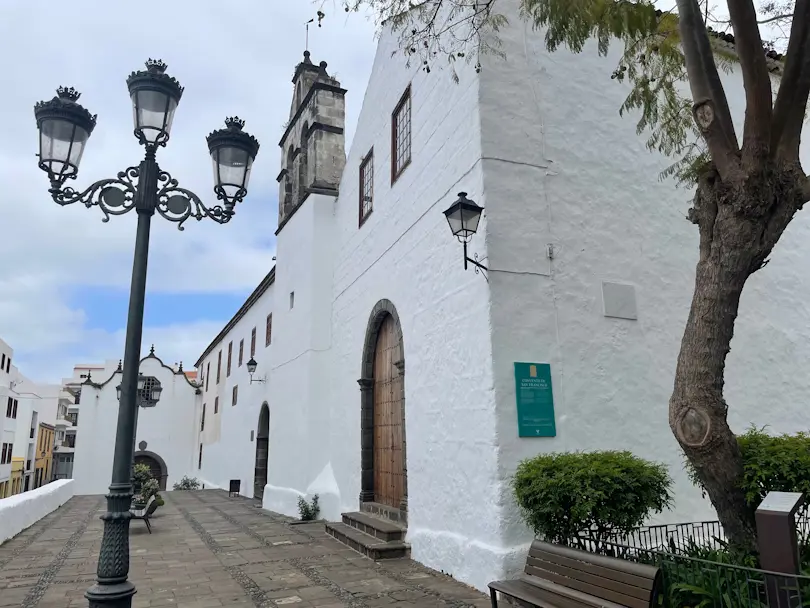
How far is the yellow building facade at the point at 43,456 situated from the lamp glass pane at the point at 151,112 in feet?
158

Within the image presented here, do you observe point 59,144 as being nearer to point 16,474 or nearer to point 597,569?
point 597,569

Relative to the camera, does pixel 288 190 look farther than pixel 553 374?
Yes

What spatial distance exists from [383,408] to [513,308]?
3.91 meters

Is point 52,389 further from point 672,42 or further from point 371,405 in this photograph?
point 672,42

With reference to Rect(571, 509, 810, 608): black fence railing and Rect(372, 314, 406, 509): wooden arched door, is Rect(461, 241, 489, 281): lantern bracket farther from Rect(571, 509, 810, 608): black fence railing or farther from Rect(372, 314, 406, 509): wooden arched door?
Rect(571, 509, 810, 608): black fence railing

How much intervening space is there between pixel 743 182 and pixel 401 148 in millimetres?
6010

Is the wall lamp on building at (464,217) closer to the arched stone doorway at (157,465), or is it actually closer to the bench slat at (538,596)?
the bench slat at (538,596)

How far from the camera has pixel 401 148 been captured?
9.40 meters

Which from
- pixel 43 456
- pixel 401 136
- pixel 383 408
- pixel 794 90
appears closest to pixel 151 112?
pixel 794 90

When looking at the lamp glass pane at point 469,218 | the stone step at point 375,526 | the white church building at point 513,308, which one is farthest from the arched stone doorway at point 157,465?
the lamp glass pane at point 469,218

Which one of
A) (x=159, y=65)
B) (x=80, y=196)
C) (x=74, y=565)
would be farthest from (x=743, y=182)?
(x=74, y=565)

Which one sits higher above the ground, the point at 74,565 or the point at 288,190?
the point at 288,190

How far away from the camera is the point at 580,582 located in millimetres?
4086

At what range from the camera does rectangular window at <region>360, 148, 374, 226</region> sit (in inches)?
422
